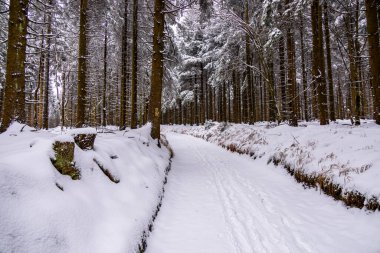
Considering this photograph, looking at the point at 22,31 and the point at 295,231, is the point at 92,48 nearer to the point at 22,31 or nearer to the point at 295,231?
the point at 22,31

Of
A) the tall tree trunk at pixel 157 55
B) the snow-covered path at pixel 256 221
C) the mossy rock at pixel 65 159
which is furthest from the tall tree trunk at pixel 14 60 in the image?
the tall tree trunk at pixel 157 55

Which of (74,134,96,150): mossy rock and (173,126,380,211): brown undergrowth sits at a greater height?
(74,134,96,150): mossy rock

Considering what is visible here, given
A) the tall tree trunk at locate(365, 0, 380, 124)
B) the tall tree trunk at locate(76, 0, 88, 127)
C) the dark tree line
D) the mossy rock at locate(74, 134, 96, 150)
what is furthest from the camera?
the tall tree trunk at locate(76, 0, 88, 127)

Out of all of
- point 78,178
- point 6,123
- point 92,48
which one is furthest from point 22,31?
point 92,48

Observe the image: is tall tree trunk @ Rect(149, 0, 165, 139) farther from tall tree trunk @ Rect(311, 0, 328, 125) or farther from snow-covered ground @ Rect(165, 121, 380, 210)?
tall tree trunk @ Rect(311, 0, 328, 125)

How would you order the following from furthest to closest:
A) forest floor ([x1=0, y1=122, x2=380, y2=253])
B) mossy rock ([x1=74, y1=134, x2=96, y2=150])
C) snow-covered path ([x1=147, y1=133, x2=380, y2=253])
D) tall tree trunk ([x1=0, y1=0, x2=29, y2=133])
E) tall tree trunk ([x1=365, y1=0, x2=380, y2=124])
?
tall tree trunk ([x1=365, y1=0, x2=380, y2=124]), tall tree trunk ([x1=0, y1=0, x2=29, y2=133]), mossy rock ([x1=74, y1=134, x2=96, y2=150]), snow-covered path ([x1=147, y1=133, x2=380, y2=253]), forest floor ([x1=0, y1=122, x2=380, y2=253])

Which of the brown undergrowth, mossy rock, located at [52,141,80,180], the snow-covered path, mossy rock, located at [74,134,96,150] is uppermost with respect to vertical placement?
mossy rock, located at [74,134,96,150]

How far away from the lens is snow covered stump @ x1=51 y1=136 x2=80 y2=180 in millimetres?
4172

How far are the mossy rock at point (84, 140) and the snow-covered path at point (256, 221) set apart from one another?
6.84ft

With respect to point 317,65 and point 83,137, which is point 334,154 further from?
point 317,65

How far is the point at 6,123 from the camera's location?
22.5 ft

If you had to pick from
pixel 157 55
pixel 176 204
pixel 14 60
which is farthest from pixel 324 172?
pixel 14 60

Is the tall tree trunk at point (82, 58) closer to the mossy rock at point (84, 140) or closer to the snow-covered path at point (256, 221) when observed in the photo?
the snow-covered path at point (256, 221)

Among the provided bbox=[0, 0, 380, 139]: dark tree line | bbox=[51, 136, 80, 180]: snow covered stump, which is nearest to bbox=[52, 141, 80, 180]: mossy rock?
bbox=[51, 136, 80, 180]: snow covered stump
